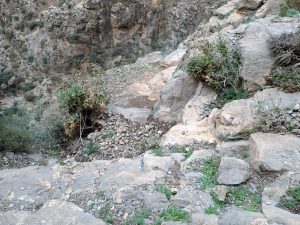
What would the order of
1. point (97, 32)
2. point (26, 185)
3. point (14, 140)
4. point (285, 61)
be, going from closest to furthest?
point (26, 185), point (285, 61), point (14, 140), point (97, 32)

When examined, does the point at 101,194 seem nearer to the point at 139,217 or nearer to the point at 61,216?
the point at 61,216

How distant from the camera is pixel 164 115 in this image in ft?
21.8

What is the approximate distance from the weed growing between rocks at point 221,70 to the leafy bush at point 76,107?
5.81 ft

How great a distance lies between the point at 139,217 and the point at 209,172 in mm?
1070

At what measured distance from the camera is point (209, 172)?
15.6ft

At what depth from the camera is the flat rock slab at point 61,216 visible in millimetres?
4262

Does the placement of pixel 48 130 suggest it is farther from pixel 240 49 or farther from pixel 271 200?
pixel 271 200

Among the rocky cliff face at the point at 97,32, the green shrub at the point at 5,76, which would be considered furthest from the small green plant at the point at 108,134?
the green shrub at the point at 5,76

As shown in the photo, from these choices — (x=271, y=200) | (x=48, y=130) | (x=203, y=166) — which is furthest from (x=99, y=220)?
(x=48, y=130)

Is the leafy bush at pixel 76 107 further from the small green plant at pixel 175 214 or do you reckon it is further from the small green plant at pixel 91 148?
the small green plant at pixel 175 214

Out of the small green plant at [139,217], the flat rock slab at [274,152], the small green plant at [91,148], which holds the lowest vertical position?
the small green plant at [91,148]

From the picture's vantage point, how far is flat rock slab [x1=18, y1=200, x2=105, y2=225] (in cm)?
426

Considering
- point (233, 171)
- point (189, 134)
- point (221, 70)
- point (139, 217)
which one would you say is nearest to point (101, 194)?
point (139, 217)

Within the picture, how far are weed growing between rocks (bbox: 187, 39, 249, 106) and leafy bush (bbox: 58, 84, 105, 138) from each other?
5.81ft
